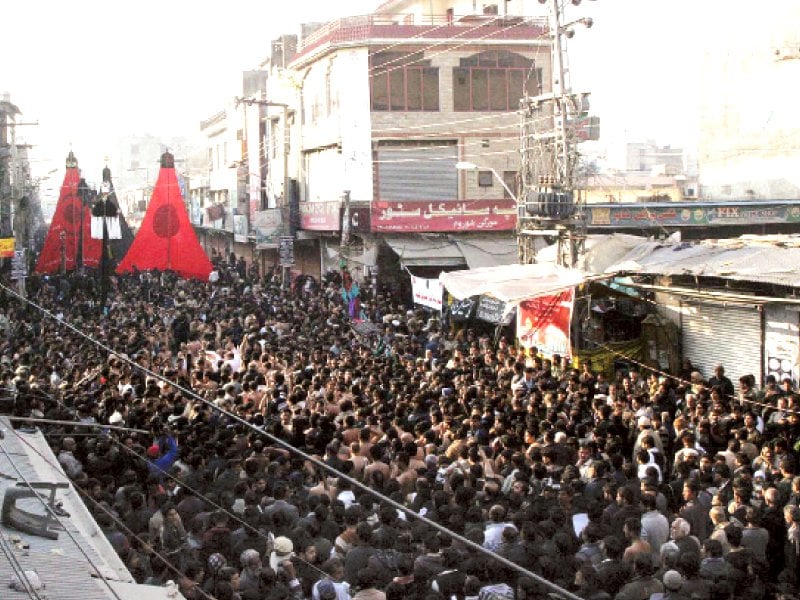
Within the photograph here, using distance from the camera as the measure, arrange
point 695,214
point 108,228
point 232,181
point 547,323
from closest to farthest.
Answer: point 547,323, point 695,214, point 108,228, point 232,181

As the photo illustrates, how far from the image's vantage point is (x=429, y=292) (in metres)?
20.9

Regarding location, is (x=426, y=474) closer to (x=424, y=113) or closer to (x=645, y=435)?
(x=645, y=435)

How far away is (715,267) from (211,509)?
799cm

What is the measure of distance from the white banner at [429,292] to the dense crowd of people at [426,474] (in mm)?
3286

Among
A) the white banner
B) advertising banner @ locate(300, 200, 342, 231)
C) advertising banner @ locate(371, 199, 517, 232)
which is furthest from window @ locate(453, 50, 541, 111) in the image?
the white banner

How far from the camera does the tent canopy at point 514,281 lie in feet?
53.1

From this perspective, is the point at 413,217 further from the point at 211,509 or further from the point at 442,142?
the point at 211,509

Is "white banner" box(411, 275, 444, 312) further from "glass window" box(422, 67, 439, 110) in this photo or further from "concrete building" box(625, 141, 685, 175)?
"concrete building" box(625, 141, 685, 175)

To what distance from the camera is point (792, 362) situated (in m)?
14.5

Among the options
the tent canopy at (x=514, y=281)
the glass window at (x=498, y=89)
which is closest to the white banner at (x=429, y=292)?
the tent canopy at (x=514, y=281)

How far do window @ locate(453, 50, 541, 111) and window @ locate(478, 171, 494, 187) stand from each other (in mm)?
1799

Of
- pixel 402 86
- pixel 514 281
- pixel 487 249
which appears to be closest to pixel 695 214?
pixel 487 249

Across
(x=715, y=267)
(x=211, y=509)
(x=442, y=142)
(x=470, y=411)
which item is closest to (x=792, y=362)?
(x=715, y=267)

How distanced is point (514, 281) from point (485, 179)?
16.4 metres
